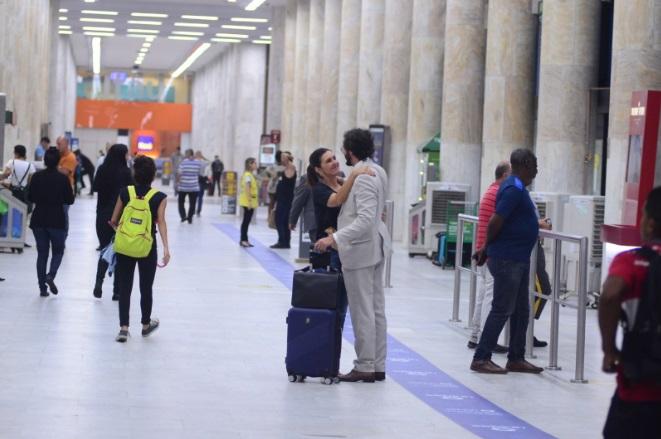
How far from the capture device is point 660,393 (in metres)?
4.67

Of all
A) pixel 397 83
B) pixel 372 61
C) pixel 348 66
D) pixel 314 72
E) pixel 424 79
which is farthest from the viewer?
pixel 314 72

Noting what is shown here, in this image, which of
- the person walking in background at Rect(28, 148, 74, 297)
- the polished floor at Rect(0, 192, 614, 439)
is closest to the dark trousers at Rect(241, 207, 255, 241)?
the polished floor at Rect(0, 192, 614, 439)

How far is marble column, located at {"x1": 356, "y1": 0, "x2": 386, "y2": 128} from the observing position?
30766 millimetres

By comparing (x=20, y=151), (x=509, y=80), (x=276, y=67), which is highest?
(x=276, y=67)

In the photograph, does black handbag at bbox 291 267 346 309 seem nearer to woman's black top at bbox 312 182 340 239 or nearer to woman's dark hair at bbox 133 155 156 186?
woman's black top at bbox 312 182 340 239

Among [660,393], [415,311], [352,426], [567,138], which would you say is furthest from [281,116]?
[660,393]

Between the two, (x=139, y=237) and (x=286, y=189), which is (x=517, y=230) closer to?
(x=139, y=237)

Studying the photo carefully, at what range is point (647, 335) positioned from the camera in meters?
4.65

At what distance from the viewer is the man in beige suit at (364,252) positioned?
9.17 meters

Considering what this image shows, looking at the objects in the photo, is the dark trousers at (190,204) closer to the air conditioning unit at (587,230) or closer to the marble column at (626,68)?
the air conditioning unit at (587,230)

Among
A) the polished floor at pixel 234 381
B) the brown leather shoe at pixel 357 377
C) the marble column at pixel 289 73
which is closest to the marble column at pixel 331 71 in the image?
the marble column at pixel 289 73

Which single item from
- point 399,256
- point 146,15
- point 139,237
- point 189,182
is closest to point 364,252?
point 139,237

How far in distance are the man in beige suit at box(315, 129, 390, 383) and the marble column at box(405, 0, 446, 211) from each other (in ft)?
54.7

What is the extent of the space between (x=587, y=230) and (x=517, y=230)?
22.4ft
